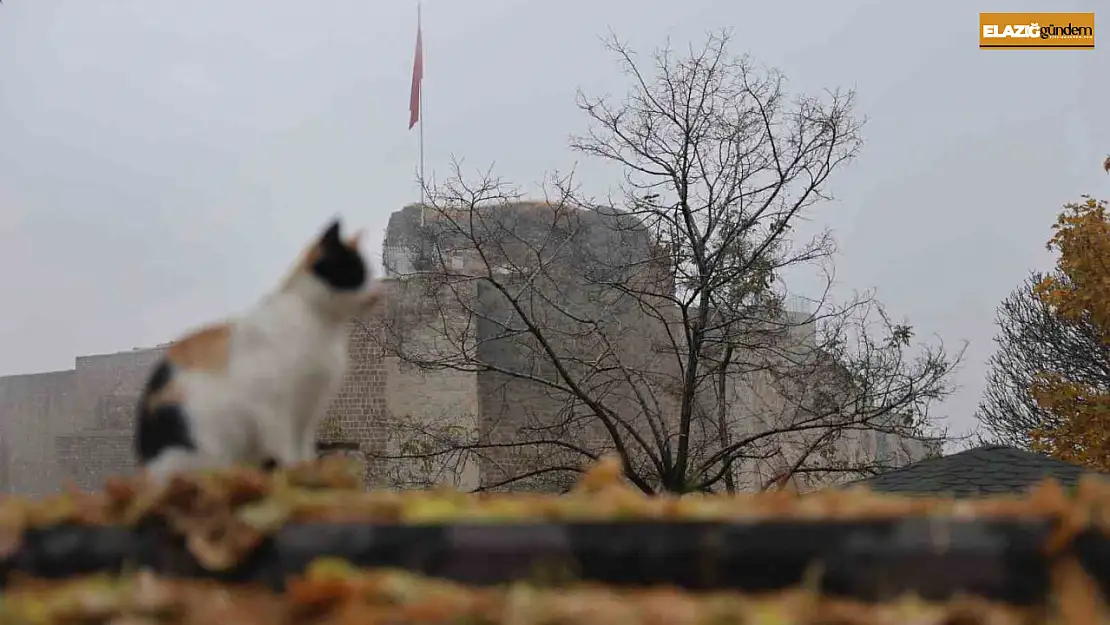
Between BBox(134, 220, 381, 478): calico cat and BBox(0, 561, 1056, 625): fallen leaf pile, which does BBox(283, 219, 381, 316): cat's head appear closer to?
BBox(134, 220, 381, 478): calico cat

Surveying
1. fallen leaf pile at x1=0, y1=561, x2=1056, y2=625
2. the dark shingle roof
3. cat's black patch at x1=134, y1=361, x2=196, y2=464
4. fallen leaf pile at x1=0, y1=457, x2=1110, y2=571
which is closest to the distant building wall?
the dark shingle roof

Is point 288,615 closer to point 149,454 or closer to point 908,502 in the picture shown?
point 149,454

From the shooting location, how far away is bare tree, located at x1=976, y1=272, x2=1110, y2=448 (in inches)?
549

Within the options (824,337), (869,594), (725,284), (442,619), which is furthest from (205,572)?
(824,337)

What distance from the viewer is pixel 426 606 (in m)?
1.02

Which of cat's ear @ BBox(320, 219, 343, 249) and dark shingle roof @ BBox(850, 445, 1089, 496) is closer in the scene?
cat's ear @ BBox(320, 219, 343, 249)

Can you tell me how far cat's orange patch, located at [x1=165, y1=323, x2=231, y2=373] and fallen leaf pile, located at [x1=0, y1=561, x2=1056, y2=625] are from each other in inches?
18.0

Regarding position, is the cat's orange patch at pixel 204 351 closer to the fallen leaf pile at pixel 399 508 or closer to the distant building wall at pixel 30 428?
the fallen leaf pile at pixel 399 508

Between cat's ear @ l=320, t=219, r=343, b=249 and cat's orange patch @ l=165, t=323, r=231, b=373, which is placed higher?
cat's ear @ l=320, t=219, r=343, b=249

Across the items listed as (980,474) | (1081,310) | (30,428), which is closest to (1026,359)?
(1081,310)

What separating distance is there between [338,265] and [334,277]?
0.02 m

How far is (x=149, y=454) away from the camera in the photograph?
1.58 meters

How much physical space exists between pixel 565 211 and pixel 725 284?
1.79 meters

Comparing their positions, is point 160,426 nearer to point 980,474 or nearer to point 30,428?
point 980,474
